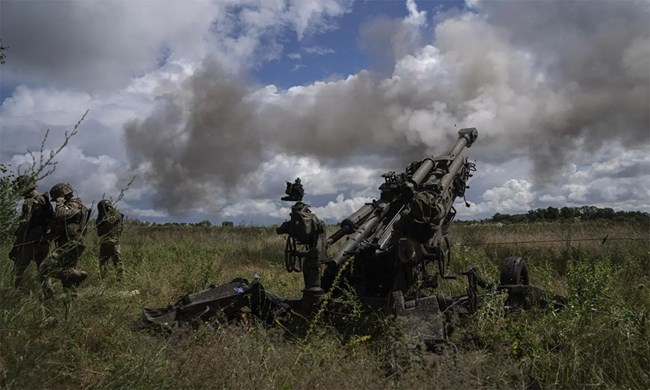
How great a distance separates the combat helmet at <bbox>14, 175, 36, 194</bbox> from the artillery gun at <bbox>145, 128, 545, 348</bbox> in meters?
2.54

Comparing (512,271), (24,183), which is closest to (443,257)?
(512,271)

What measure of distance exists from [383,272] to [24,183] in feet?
14.8

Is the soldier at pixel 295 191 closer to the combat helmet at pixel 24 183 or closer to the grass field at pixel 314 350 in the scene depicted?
the grass field at pixel 314 350

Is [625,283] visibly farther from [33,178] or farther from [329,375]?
[33,178]

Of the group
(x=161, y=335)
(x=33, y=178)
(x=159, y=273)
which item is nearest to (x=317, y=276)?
(x=161, y=335)

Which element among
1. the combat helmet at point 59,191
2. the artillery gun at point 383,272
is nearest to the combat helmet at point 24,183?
the artillery gun at point 383,272

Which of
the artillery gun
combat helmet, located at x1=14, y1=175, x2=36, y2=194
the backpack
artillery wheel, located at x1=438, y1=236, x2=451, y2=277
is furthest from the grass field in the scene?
the backpack

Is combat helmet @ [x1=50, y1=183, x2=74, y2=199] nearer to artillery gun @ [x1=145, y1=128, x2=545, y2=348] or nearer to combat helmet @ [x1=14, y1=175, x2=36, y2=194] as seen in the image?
artillery gun @ [x1=145, y1=128, x2=545, y2=348]

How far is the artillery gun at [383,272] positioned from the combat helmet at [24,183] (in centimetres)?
254

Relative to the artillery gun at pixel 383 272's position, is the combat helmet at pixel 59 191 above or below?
above

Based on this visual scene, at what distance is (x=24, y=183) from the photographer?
416 cm

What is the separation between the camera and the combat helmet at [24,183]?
4.10 metres

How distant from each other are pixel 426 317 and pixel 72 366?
3.29 metres

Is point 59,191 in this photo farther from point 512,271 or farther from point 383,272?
point 512,271
